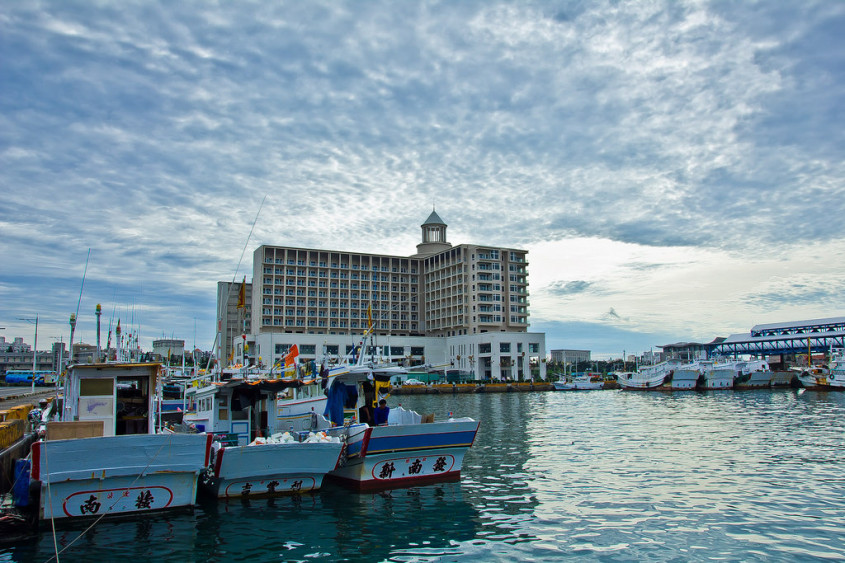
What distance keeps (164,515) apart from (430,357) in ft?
372

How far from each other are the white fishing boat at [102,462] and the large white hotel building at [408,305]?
333 feet

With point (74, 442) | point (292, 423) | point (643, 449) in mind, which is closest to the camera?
point (74, 442)

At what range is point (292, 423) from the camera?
77.4ft

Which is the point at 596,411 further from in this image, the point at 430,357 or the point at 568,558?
the point at 430,357

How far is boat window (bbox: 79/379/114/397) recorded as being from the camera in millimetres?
16281

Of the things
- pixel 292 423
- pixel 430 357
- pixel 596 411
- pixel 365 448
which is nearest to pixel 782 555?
pixel 365 448

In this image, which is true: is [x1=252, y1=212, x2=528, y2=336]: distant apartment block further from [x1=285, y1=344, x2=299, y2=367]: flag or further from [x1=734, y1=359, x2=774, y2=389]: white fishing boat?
[x1=285, y1=344, x2=299, y2=367]: flag

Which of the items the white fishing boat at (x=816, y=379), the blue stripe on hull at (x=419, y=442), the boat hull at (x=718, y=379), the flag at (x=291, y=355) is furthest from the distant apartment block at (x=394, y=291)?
the blue stripe on hull at (x=419, y=442)

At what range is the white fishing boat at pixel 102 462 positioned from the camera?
13.6 m

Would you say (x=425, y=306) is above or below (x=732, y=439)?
above

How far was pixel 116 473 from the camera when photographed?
13969 mm

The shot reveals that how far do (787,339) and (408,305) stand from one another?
76917mm

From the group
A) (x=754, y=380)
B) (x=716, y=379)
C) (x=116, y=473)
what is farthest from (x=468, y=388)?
(x=116, y=473)

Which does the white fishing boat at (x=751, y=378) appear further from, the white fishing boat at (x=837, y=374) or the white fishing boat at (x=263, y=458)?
the white fishing boat at (x=263, y=458)
